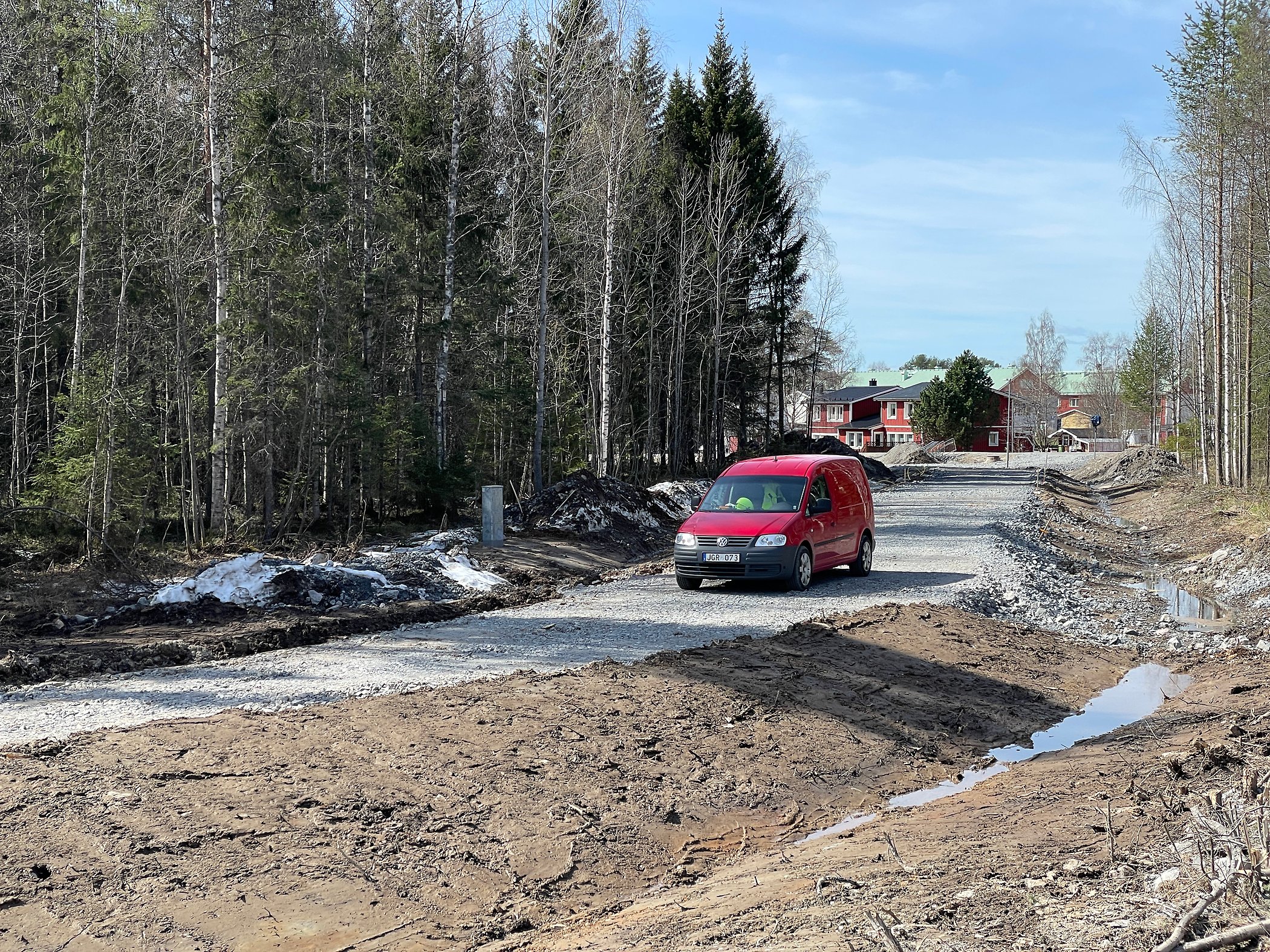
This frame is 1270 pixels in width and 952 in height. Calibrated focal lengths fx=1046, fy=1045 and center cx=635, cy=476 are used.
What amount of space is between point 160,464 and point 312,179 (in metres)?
7.17

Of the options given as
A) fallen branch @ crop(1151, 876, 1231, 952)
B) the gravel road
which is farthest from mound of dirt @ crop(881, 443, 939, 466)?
fallen branch @ crop(1151, 876, 1231, 952)

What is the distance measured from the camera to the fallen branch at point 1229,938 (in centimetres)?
390

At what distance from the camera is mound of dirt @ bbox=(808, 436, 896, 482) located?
167 feet

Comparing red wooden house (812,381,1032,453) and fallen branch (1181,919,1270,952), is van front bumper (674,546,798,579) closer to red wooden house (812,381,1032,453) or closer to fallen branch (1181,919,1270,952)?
fallen branch (1181,919,1270,952)

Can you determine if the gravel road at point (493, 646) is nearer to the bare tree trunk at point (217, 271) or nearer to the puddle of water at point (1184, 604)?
the puddle of water at point (1184, 604)

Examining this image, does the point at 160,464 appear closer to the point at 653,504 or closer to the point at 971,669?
the point at 653,504

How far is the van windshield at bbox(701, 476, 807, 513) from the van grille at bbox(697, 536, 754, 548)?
813mm

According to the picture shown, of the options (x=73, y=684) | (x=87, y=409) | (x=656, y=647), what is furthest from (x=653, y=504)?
(x=73, y=684)

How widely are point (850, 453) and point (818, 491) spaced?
3924cm

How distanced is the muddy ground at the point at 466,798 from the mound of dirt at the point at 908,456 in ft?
183

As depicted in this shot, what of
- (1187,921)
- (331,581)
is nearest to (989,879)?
(1187,921)

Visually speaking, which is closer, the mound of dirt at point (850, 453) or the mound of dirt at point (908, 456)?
the mound of dirt at point (850, 453)

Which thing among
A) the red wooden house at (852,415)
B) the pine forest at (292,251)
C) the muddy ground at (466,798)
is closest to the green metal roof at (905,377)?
the red wooden house at (852,415)

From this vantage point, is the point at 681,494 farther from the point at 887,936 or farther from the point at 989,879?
the point at 887,936
